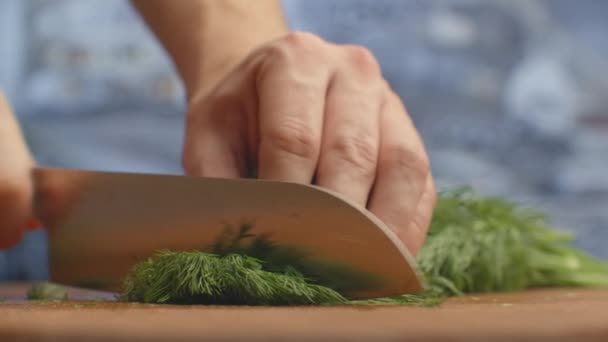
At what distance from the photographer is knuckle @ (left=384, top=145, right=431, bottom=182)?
3.43ft

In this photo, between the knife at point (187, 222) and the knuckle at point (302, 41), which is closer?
the knife at point (187, 222)

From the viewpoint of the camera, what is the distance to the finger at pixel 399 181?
1.02 m

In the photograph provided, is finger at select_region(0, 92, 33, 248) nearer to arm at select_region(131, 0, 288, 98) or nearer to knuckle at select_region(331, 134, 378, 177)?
arm at select_region(131, 0, 288, 98)

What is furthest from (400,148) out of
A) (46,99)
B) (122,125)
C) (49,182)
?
(46,99)

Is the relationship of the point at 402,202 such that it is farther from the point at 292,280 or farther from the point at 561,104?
the point at 561,104

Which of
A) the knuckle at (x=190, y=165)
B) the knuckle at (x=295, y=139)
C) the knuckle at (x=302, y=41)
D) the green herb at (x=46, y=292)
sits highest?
the knuckle at (x=302, y=41)

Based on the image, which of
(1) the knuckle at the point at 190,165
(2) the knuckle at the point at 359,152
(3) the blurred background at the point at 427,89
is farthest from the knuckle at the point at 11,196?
(3) the blurred background at the point at 427,89

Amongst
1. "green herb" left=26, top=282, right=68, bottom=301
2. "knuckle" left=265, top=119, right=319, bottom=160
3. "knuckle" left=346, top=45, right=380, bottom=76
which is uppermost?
"knuckle" left=346, top=45, right=380, bottom=76

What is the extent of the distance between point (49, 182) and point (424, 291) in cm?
59

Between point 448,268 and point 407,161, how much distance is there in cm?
25

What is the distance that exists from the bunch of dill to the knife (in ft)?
0.12

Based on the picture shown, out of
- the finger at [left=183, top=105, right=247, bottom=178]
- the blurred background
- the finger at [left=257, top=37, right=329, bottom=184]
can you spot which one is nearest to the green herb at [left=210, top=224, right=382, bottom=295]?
the finger at [left=257, top=37, right=329, bottom=184]

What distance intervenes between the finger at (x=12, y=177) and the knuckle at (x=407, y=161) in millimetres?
530

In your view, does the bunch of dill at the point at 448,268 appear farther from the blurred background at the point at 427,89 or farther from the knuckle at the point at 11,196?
the blurred background at the point at 427,89
